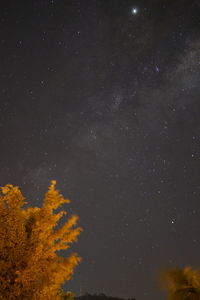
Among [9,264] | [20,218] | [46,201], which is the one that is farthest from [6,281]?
[46,201]

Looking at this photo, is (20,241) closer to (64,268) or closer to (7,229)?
(7,229)

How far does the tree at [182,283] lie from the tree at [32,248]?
279cm

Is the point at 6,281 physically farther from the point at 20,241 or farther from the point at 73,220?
the point at 73,220

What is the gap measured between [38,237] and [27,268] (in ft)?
3.06

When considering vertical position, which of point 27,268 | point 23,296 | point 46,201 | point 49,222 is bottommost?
point 23,296

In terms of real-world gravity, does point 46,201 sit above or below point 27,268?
above

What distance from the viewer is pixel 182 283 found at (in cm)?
988

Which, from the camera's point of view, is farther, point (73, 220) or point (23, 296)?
point (73, 220)

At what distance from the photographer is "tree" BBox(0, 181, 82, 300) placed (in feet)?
31.6

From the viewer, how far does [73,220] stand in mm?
10703

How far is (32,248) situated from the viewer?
9977 millimetres

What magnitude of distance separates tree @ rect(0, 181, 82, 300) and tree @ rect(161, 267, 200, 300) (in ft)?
9.16

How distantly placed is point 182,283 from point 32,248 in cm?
449

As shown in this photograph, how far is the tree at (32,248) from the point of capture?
31.6ft
